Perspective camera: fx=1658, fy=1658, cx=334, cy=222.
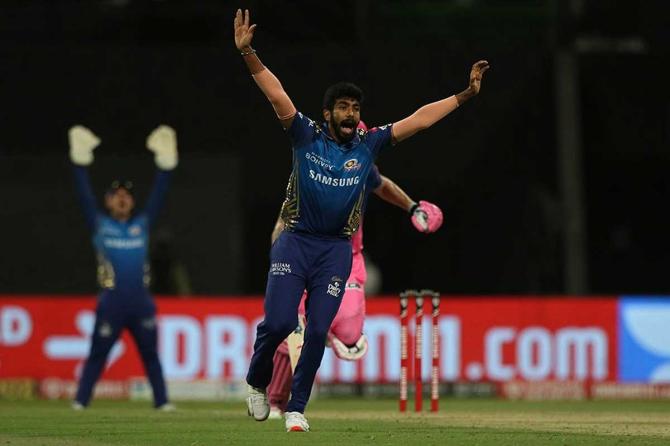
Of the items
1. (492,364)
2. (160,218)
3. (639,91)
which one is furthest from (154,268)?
(639,91)

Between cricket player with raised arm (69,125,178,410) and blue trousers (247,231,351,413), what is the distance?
4.33 metres

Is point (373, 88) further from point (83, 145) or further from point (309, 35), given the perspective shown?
point (83, 145)

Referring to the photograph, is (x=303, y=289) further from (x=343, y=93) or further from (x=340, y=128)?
(x=343, y=93)

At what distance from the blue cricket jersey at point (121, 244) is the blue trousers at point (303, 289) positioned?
4.62m

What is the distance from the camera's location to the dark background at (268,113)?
1958 centimetres

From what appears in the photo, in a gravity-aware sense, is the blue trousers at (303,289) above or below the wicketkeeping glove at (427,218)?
below

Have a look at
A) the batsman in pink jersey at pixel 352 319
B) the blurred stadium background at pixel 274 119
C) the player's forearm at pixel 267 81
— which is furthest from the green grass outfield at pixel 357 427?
the blurred stadium background at pixel 274 119

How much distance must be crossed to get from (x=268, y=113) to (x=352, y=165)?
10.6 meters

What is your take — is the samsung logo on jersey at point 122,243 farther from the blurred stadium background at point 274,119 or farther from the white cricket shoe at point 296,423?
the white cricket shoe at point 296,423

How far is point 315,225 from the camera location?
945 centimetres

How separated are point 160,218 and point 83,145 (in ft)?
17.4

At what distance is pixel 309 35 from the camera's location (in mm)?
19938

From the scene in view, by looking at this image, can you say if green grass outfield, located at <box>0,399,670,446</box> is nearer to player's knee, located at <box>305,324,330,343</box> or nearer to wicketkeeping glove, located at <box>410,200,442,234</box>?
player's knee, located at <box>305,324,330,343</box>

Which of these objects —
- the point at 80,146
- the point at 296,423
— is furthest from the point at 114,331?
the point at 296,423
